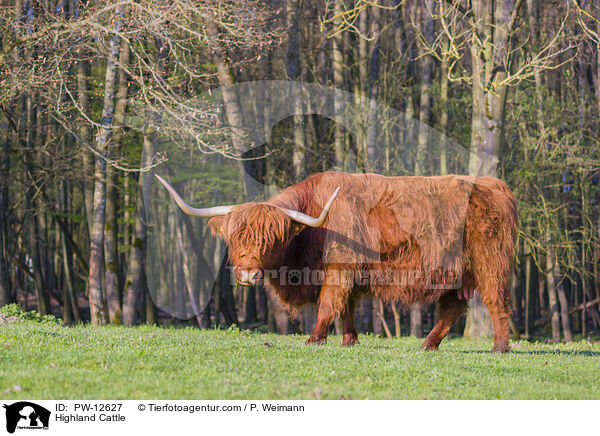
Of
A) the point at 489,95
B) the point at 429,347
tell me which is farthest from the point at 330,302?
the point at 489,95

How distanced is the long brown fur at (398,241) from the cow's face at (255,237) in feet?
0.27

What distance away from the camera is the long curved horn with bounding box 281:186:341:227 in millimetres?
8914

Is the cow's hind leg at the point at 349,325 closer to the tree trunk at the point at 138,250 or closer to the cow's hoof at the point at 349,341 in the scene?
the cow's hoof at the point at 349,341

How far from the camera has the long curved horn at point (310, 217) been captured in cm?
891

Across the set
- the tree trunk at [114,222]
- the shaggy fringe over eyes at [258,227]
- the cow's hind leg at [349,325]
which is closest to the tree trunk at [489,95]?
the cow's hind leg at [349,325]

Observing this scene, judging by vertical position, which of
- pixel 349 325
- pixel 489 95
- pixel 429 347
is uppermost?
pixel 489 95

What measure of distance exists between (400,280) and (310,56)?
15.7 meters

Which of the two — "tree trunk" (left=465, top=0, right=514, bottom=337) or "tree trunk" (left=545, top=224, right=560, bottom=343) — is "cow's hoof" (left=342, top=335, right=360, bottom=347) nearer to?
"tree trunk" (left=465, top=0, right=514, bottom=337)

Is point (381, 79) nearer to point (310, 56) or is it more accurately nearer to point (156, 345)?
point (310, 56)

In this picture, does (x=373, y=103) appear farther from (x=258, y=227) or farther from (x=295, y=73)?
(x=258, y=227)

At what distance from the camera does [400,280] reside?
9430 mm
